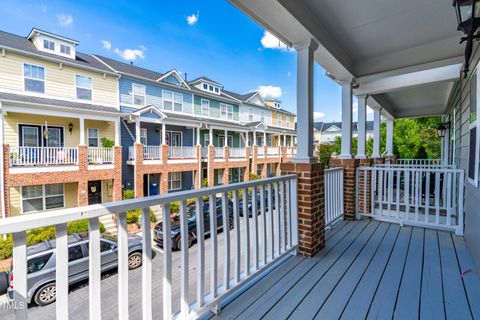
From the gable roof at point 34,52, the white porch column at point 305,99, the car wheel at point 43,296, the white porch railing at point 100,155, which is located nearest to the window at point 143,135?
the white porch railing at point 100,155

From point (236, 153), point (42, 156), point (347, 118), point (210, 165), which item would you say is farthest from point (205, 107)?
point (347, 118)

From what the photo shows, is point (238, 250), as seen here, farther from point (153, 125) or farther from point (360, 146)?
point (153, 125)

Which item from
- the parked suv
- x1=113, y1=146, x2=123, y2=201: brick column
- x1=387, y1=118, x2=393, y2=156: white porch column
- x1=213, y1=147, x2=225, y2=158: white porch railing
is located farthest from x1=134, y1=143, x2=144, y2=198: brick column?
x1=387, y1=118, x2=393, y2=156: white porch column

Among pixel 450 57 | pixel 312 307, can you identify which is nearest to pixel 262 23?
pixel 312 307

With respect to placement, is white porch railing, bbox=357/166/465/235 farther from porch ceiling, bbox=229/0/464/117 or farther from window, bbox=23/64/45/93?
window, bbox=23/64/45/93

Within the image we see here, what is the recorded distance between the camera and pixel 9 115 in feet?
Result: 25.4

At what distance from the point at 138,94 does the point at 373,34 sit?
10.6 m

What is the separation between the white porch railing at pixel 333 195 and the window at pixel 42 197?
989 centimetres

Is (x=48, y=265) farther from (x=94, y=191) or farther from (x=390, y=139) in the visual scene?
(x=94, y=191)

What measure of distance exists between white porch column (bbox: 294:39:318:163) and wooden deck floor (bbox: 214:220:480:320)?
3.91 ft

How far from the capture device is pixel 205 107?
14.1m

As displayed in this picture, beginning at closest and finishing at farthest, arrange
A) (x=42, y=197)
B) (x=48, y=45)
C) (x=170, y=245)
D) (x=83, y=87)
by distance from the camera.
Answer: (x=170, y=245) < (x=42, y=197) < (x=48, y=45) < (x=83, y=87)

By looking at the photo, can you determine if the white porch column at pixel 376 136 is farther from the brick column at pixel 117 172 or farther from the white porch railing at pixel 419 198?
the brick column at pixel 117 172

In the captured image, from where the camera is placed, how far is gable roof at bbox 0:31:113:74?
7691 mm
